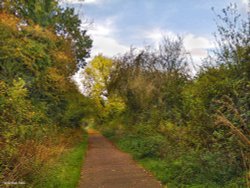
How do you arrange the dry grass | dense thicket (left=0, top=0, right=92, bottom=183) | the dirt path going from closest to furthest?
1. the dry grass
2. dense thicket (left=0, top=0, right=92, bottom=183)
3. the dirt path

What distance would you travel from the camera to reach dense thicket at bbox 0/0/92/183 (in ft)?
28.2

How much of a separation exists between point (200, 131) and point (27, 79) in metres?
10.5

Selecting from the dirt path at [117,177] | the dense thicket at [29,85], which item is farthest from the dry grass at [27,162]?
the dirt path at [117,177]

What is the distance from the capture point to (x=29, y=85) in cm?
1772

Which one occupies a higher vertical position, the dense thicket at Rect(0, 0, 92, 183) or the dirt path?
the dense thicket at Rect(0, 0, 92, 183)

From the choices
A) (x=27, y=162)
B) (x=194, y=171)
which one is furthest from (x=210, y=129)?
(x=27, y=162)

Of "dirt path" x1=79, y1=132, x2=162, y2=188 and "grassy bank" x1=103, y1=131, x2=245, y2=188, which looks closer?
"grassy bank" x1=103, y1=131, x2=245, y2=188

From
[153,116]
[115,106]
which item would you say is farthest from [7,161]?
[115,106]

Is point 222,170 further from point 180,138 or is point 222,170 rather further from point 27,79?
point 27,79

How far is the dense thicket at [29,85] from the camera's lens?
28.2 ft

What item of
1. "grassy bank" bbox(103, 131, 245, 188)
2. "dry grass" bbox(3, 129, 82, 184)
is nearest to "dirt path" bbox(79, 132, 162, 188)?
"grassy bank" bbox(103, 131, 245, 188)

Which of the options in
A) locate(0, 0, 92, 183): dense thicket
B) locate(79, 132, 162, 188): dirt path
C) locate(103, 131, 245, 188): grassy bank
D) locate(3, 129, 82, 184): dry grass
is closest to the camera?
locate(3, 129, 82, 184): dry grass

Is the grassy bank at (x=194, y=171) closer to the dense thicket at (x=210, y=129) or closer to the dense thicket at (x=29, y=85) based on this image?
the dense thicket at (x=210, y=129)

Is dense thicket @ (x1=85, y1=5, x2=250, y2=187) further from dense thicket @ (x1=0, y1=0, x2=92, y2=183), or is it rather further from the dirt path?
dense thicket @ (x1=0, y1=0, x2=92, y2=183)
